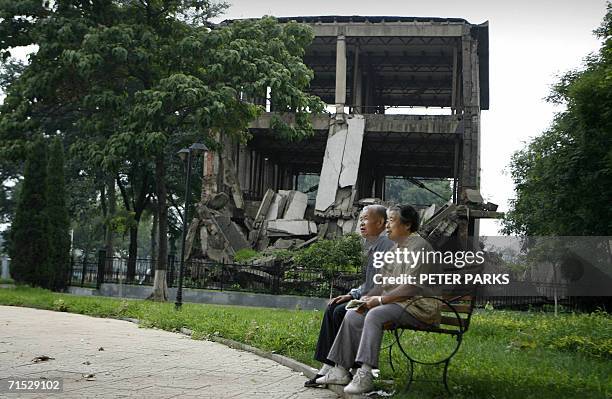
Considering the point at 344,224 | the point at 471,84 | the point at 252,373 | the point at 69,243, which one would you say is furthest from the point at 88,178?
the point at 252,373

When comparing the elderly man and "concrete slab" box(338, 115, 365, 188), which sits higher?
"concrete slab" box(338, 115, 365, 188)

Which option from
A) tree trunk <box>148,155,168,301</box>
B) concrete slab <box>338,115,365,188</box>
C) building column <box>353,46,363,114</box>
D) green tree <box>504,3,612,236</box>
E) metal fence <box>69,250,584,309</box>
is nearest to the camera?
Result: green tree <box>504,3,612,236</box>

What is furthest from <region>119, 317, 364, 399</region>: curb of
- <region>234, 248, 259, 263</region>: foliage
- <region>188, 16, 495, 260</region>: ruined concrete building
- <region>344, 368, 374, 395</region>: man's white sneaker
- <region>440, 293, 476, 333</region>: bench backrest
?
<region>188, 16, 495, 260</region>: ruined concrete building

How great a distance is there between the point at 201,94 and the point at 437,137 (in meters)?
17.5

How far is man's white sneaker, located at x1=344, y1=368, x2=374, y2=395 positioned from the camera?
5.80 m

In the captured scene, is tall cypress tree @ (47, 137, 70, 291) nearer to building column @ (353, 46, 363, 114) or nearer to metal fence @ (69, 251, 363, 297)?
metal fence @ (69, 251, 363, 297)

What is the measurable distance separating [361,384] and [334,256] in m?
18.4

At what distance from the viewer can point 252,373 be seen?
7512 mm

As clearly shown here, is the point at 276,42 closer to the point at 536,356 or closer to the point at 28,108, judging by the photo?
the point at 28,108

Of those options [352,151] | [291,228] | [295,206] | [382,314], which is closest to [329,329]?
[382,314]

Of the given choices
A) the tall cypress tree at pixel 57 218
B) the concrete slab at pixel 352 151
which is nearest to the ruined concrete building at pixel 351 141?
the concrete slab at pixel 352 151

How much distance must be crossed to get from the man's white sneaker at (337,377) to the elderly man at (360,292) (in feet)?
0.33

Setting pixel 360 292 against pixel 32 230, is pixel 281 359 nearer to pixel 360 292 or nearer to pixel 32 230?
pixel 360 292

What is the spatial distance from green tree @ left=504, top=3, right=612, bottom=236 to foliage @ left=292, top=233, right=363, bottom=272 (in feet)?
20.7
